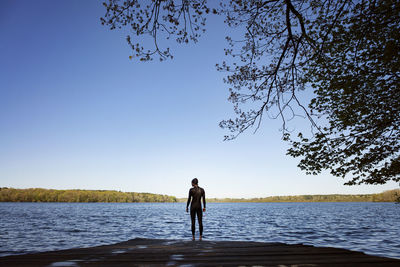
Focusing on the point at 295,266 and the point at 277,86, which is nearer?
the point at 295,266

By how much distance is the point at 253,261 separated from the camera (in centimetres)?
615

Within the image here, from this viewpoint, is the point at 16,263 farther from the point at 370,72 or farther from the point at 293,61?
the point at 370,72

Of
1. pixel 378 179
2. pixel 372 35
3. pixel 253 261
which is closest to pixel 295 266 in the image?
pixel 253 261

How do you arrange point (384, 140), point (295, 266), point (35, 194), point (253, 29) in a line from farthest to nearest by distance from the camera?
point (35, 194), point (384, 140), point (253, 29), point (295, 266)

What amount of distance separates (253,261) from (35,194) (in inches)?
7290

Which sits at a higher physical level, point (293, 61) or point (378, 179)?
point (293, 61)

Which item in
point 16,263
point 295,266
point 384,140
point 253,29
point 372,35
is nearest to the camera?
point 295,266

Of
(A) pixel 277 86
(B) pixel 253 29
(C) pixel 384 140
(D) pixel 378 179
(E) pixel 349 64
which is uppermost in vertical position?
(B) pixel 253 29

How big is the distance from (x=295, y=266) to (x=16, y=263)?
6143mm

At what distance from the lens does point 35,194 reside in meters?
158

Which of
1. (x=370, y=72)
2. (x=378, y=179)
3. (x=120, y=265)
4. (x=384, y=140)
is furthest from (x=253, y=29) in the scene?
(x=120, y=265)

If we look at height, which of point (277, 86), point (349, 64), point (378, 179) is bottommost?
point (378, 179)

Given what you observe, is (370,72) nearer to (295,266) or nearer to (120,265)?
(295,266)

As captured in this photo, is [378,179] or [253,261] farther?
[378,179]
